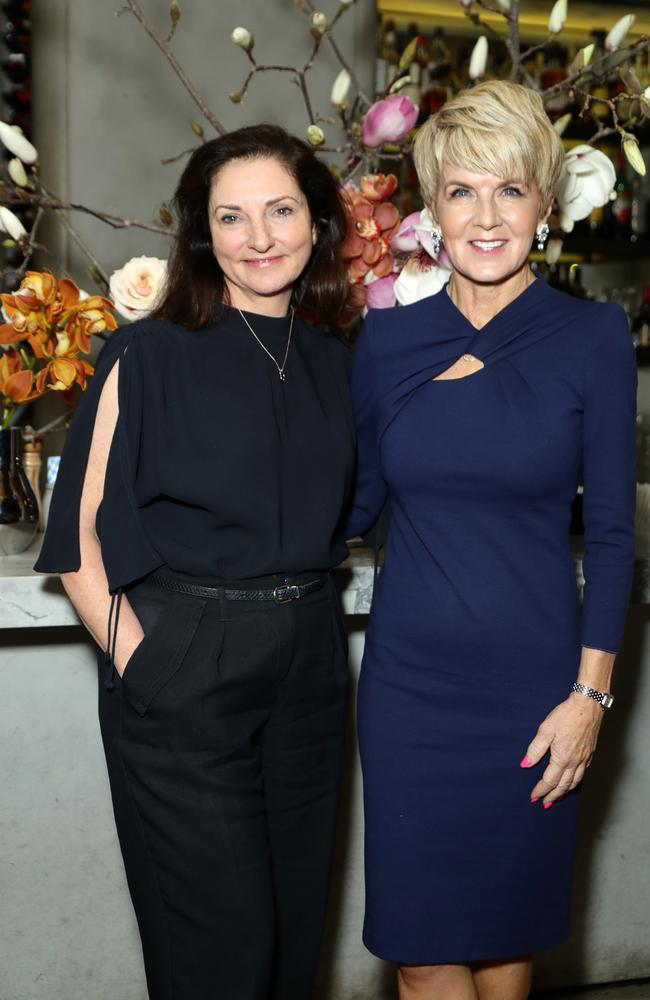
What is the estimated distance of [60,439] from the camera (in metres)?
3.59

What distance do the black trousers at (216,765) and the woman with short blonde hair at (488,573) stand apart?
0.12 meters

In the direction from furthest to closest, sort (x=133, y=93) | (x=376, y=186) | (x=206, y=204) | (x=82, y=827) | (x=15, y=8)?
(x=133, y=93), (x=15, y=8), (x=82, y=827), (x=376, y=186), (x=206, y=204)

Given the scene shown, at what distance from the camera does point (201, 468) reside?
149 cm

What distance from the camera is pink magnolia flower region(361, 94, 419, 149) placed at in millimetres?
1785

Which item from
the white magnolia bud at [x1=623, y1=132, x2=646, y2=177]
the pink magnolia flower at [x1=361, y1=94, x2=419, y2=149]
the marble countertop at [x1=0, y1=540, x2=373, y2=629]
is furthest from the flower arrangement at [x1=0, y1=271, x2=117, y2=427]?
the white magnolia bud at [x1=623, y1=132, x2=646, y2=177]

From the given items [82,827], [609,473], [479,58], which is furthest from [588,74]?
[82,827]

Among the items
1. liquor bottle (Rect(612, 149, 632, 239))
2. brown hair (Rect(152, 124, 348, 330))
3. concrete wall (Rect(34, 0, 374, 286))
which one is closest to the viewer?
brown hair (Rect(152, 124, 348, 330))

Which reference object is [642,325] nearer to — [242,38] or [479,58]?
[479,58]

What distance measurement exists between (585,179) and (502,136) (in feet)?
1.01

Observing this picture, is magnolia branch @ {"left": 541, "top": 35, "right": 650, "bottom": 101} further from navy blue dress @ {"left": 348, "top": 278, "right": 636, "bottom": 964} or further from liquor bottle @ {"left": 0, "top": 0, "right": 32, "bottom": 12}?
liquor bottle @ {"left": 0, "top": 0, "right": 32, "bottom": 12}

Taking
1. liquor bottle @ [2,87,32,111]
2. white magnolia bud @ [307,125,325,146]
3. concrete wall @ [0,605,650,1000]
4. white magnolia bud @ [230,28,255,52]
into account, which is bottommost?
concrete wall @ [0,605,650,1000]

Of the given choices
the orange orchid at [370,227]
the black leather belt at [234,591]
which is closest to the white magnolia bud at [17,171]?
the orange orchid at [370,227]

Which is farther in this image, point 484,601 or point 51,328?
point 51,328

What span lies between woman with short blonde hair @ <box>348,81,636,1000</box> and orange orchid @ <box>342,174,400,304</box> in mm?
197
